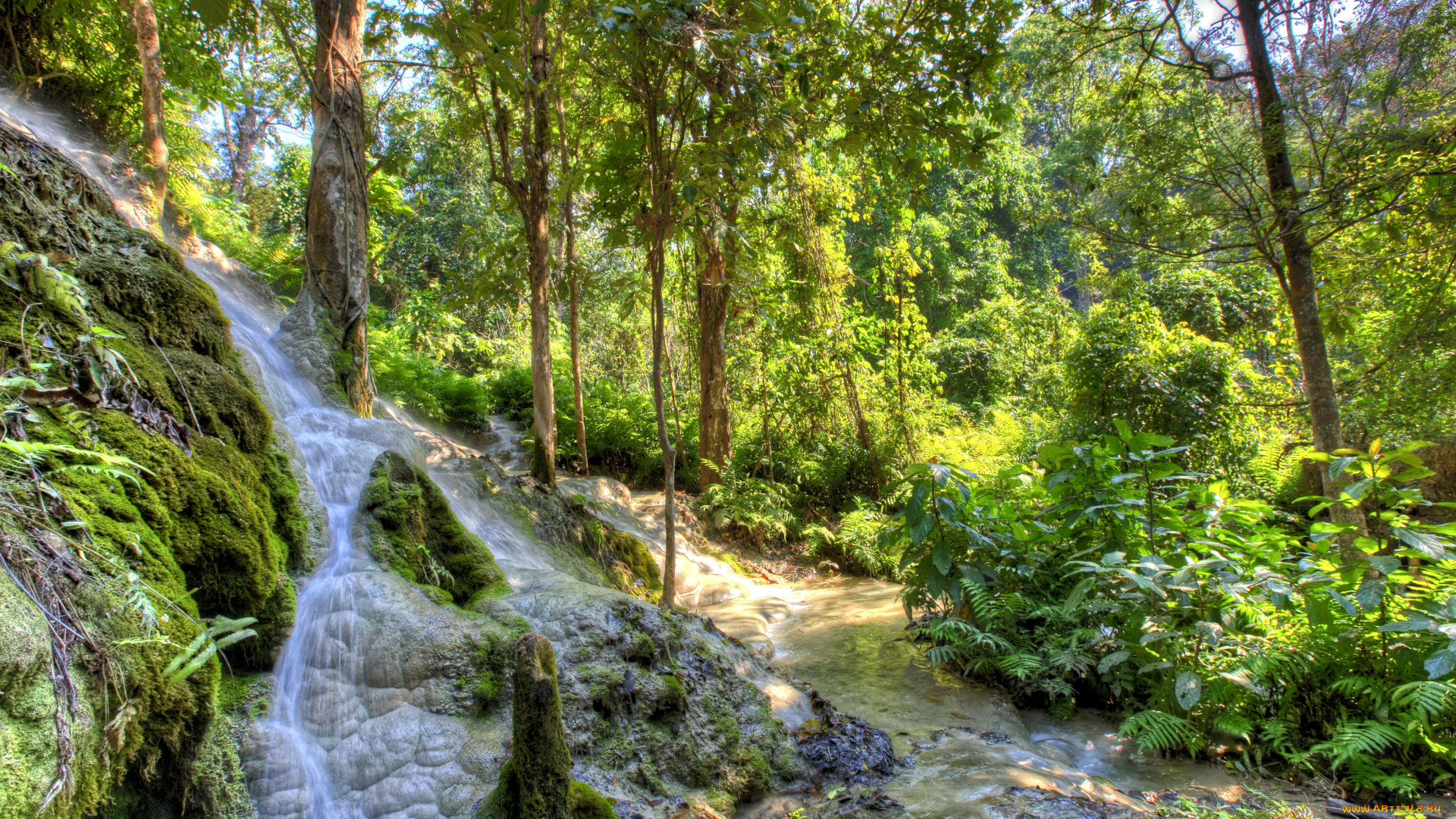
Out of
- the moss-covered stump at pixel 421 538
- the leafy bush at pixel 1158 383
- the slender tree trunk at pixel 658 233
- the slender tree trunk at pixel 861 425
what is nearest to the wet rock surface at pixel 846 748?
the slender tree trunk at pixel 658 233

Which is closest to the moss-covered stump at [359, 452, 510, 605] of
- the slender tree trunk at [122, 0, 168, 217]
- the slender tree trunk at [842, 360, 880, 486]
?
the slender tree trunk at [842, 360, 880, 486]

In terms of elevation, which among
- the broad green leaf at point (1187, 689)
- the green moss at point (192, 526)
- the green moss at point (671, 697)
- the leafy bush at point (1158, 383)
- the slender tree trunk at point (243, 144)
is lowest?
the green moss at point (671, 697)

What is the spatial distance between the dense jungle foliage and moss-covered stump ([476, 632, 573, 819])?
2455 mm

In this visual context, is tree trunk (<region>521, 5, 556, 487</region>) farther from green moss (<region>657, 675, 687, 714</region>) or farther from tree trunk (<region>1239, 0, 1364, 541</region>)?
tree trunk (<region>1239, 0, 1364, 541</region>)

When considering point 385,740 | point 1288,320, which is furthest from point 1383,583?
point 1288,320

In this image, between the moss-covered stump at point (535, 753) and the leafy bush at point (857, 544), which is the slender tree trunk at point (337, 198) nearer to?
the moss-covered stump at point (535, 753)

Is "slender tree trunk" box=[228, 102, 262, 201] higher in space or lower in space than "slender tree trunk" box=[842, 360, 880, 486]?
higher

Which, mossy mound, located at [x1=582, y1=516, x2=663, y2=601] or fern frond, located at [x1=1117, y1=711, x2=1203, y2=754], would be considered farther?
mossy mound, located at [x1=582, y1=516, x2=663, y2=601]

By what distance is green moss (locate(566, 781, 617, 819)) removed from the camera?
260 cm

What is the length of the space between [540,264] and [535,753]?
6621 millimetres

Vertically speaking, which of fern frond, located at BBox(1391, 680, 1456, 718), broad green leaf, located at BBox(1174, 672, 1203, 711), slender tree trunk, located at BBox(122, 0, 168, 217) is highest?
slender tree trunk, located at BBox(122, 0, 168, 217)

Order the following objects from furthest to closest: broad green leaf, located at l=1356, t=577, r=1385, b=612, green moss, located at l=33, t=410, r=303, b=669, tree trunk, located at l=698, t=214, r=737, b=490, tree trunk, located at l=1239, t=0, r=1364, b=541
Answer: tree trunk, located at l=698, t=214, r=737, b=490 → tree trunk, located at l=1239, t=0, r=1364, b=541 → broad green leaf, located at l=1356, t=577, r=1385, b=612 → green moss, located at l=33, t=410, r=303, b=669

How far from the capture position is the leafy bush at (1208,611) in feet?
10.8

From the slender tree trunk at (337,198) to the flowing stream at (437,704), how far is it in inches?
23.8
